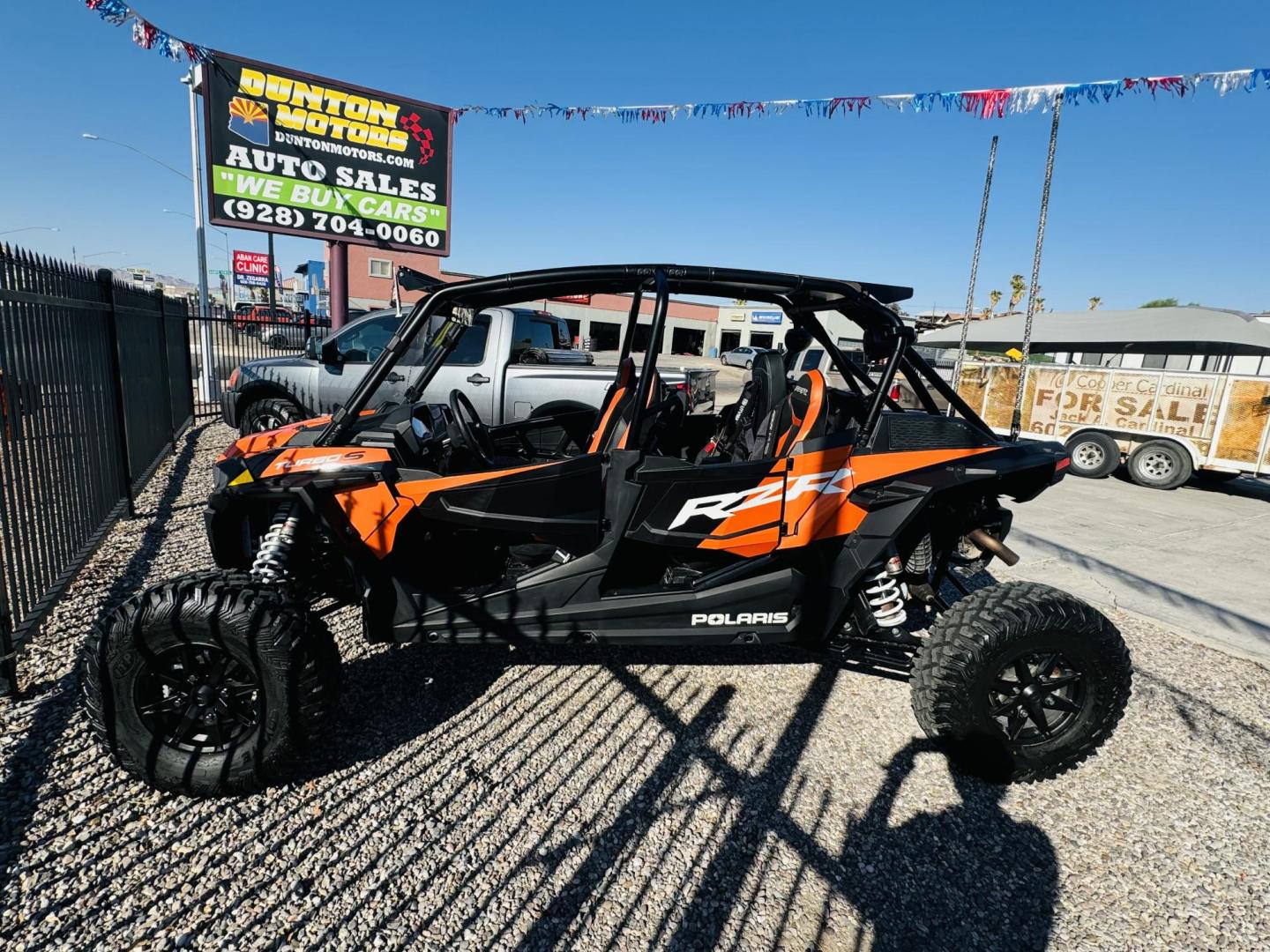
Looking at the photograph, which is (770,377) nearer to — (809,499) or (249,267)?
(809,499)

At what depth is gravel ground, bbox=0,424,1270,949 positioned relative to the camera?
2.01 metres

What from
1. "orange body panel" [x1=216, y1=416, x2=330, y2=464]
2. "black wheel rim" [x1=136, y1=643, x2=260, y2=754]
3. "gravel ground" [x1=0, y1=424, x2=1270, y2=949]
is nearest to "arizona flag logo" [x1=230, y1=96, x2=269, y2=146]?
"orange body panel" [x1=216, y1=416, x2=330, y2=464]

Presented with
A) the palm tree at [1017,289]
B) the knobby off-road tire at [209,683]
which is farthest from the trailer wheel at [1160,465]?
the palm tree at [1017,289]

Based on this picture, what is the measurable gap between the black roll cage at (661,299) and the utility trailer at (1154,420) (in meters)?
6.42

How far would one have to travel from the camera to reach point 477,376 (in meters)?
7.15

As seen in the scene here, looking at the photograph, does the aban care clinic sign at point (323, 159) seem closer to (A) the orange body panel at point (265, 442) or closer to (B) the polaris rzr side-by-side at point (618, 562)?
(A) the orange body panel at point (265, 442)

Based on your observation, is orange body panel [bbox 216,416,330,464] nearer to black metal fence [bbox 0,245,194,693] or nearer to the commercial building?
black metal fence [bbox 0,245,194,693]

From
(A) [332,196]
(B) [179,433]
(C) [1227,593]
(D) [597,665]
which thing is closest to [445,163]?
(A) [332,196]

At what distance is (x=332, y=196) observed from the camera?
12602 mm

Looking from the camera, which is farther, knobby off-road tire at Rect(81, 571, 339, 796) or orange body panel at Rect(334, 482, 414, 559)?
orange body panel at Rect(334, 482, 414, 559)

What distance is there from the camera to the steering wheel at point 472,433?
10.7ft

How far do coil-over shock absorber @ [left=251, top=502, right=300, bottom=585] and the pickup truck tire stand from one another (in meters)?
5.41

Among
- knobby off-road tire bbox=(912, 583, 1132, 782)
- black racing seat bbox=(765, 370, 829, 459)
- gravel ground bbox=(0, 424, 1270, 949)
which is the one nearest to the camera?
gravel ground bbox=(0, 424, 1270, 949)

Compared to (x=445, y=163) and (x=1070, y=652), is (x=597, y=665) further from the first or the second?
(x=445, y=163)
